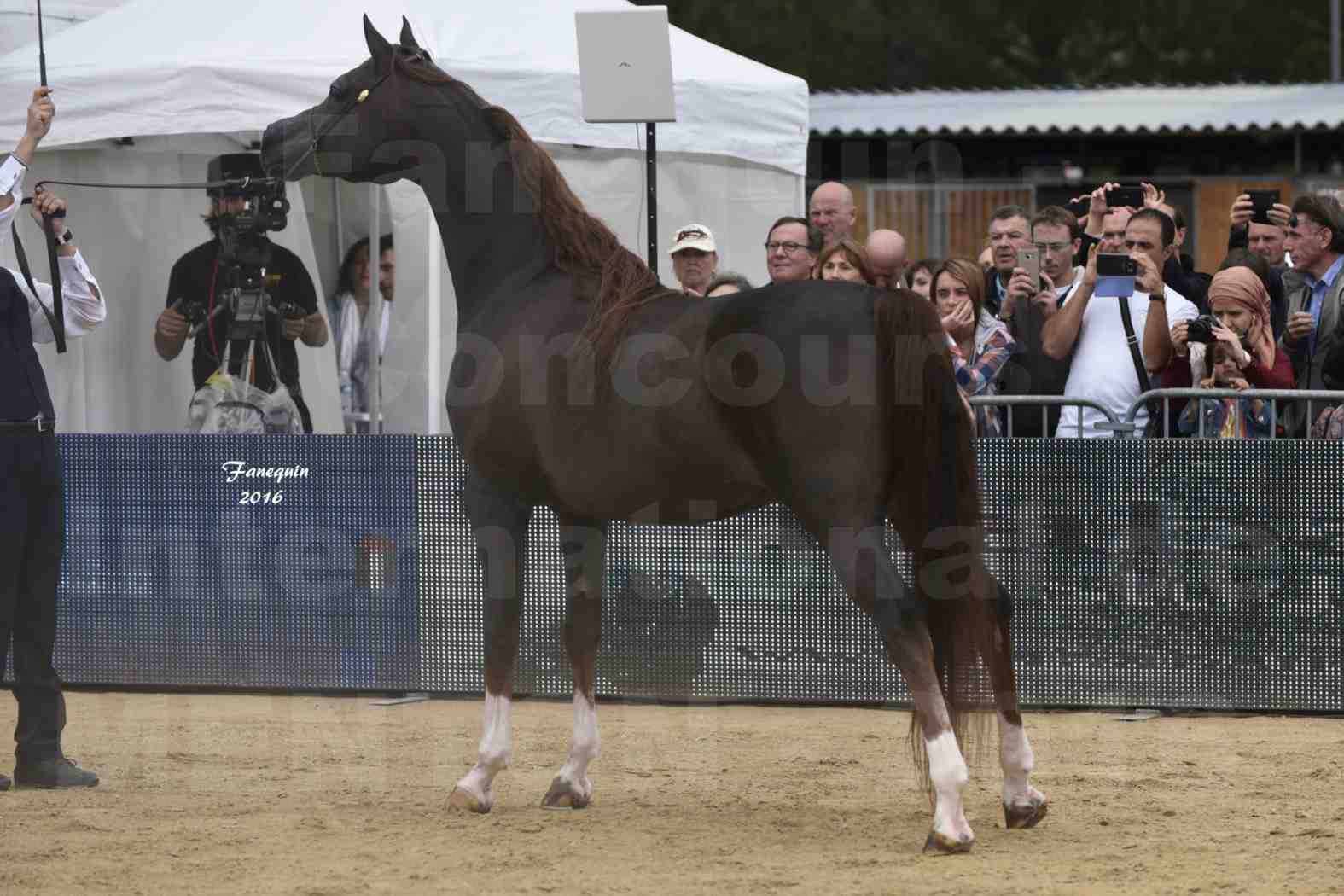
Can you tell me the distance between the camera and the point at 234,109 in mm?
9734

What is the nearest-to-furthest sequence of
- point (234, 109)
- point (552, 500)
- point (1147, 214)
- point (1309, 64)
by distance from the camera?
1. point (552, 500)
2. point (1147, 214)
3. point (234, 109)
4. point (1309, 64)

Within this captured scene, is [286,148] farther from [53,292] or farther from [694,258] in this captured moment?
[694,258]

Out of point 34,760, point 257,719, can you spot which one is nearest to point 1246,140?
point 257,719

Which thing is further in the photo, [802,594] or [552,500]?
[802,594]

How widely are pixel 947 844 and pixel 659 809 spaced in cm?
116

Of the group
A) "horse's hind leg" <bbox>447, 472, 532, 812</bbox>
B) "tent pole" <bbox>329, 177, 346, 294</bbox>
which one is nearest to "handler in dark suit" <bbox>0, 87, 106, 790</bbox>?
"horse's hind leg" <bbox>447, 472, 532, 812</bbox>

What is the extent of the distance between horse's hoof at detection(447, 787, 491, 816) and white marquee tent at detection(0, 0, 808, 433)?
3.89 meters

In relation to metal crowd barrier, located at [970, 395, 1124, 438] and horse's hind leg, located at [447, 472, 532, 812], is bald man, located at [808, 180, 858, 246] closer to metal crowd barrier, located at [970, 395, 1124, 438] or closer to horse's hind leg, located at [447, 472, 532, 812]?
metal crowd barrier, located at [970, 395, 1124, 438]

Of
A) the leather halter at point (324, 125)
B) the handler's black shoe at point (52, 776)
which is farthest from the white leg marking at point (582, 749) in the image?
the leather halter at point (324, 125)

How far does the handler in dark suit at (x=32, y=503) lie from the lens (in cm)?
661

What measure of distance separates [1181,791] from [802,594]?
6.89 ft

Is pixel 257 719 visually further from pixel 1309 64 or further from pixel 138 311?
pixel 1309 64

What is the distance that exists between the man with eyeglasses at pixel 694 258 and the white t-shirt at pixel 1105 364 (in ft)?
5.66

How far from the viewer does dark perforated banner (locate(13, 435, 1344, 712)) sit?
783cm
